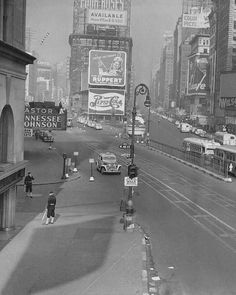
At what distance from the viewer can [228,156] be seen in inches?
1833

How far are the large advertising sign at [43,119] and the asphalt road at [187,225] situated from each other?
751 cm

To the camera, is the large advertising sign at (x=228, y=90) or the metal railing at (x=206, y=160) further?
the large advertising sign at (x=228, y=90)

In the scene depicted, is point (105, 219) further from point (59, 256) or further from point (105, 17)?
point (105, 17)

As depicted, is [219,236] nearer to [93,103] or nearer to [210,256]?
[210,256]

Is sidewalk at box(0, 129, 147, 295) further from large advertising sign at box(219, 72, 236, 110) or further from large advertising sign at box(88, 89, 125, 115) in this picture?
large advertising sign at box(219, 72, 236, 110)

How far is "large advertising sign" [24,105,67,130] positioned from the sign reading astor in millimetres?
76164

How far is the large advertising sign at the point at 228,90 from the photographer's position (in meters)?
128

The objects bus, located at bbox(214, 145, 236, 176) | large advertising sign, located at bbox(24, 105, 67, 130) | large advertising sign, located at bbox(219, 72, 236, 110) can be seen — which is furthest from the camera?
large advertising sign, located at bbox(219, 72, 236, 110)

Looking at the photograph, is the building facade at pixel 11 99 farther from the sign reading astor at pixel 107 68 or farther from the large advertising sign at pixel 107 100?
the sign reading astor at pixel 107 68

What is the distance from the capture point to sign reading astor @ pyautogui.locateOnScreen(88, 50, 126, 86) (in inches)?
5162

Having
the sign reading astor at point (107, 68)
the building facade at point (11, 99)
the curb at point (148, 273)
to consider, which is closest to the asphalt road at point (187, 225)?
the curb at point (148, 273)

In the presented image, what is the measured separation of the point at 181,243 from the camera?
775 inches

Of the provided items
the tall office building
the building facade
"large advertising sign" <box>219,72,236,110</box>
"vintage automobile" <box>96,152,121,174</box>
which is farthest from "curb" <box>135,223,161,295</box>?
"large advertising sign" <box>219,72,236,110</box>

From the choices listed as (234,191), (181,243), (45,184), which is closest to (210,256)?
(181,243)
